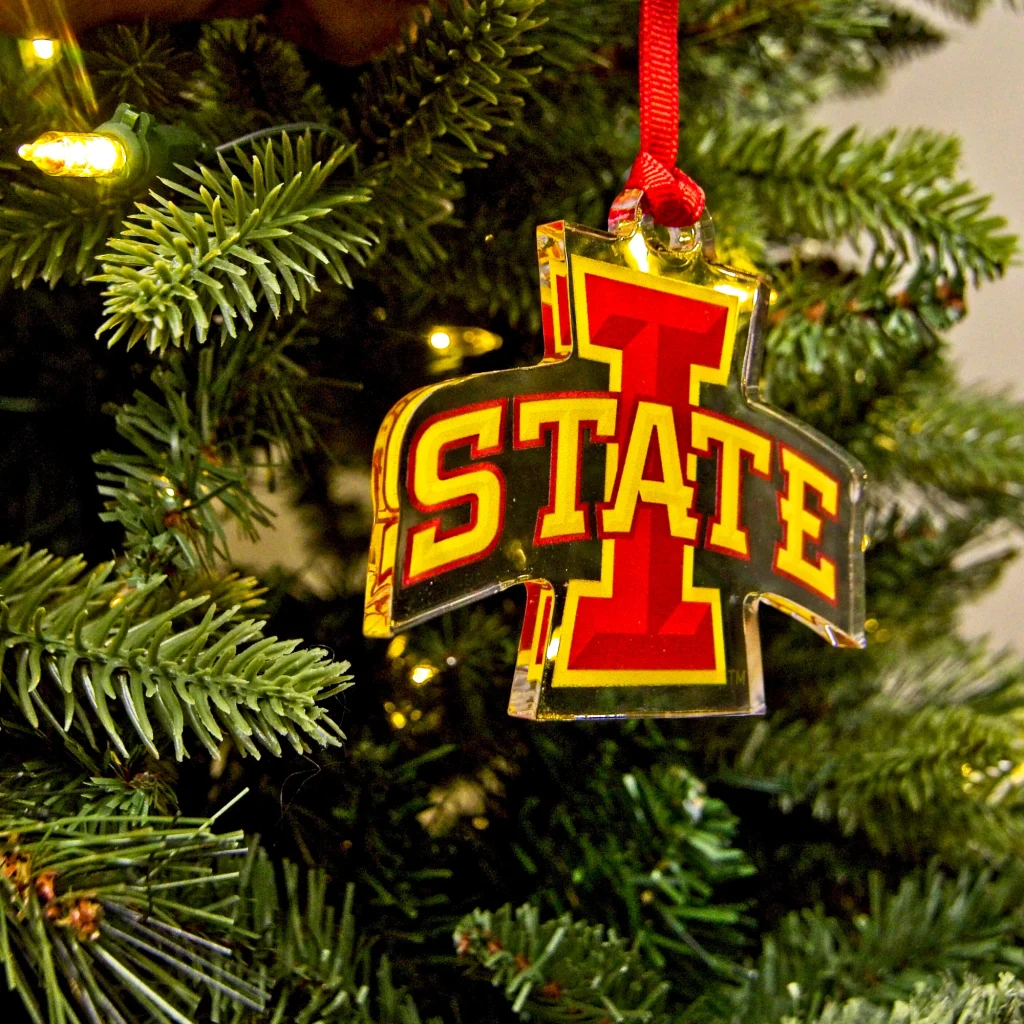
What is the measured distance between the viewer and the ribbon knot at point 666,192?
1.10 ft

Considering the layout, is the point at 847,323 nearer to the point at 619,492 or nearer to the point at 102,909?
the point at 619,492

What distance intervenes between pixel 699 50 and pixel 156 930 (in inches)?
16.2

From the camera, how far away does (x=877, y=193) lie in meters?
0.41

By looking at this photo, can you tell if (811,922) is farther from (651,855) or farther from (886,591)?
(886,591)

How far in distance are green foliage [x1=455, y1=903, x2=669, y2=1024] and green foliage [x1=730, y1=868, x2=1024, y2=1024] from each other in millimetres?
49

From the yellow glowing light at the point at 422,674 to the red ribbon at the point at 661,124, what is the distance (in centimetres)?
18

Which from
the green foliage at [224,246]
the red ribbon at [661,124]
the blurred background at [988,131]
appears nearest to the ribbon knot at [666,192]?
the red ribbon at [661,124]

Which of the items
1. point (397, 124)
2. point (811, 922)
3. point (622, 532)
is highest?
point (397, 124)

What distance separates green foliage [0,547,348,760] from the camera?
0.84 ft

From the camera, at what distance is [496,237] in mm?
373

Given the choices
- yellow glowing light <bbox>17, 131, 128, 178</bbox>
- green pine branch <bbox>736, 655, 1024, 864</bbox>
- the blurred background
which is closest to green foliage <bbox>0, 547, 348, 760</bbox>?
yellow glowing light <bbox>17, 131, 128, 178</bbox>

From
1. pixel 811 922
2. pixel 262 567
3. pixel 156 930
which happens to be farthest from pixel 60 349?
pixel 811 922

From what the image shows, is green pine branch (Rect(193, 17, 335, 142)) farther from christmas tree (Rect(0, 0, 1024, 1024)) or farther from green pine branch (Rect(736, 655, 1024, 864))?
green pine branch (Rect(736, 655, 1024, 864))

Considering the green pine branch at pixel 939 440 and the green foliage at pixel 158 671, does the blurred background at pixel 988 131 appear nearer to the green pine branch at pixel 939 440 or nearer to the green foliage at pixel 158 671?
the green pine branch at pixel 939 440
